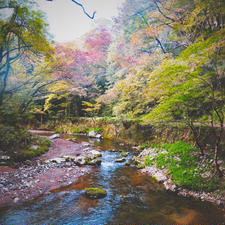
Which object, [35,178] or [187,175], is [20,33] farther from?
[187,175]

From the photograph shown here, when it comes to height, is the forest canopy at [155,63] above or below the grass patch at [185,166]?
above

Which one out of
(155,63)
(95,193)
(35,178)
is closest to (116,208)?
(95,193)

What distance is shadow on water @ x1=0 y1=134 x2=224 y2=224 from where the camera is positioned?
307cm

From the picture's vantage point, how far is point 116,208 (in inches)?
139

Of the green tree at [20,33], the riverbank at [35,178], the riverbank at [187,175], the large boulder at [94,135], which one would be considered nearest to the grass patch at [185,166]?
the riverbank at [187,175]

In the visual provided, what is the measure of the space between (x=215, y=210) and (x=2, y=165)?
682 cm

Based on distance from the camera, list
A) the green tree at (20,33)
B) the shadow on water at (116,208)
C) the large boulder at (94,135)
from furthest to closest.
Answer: the large boulder at (94,135) → the green tree at (20,33) → the shadow on water at (116,208)

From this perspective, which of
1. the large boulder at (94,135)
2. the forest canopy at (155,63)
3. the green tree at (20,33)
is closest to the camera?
the forest canopy at (155,63)

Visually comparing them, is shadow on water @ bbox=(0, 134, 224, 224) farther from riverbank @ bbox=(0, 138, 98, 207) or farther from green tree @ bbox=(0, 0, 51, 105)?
green tree @ bbox=(0, 0, 51, 105)

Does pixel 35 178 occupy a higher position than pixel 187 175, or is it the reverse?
pixel 187 175

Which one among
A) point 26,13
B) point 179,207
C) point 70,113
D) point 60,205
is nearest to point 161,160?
point 179,207

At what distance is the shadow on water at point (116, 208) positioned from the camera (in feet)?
10.1

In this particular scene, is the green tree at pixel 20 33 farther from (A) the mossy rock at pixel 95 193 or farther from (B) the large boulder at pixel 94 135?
(B) the large boulder at pixel 94 135

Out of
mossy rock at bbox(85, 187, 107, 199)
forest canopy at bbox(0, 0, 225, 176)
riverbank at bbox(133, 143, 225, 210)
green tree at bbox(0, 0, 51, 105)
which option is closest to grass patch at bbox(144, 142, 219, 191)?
riverbank at bbox(133, 143, 225, 210)
